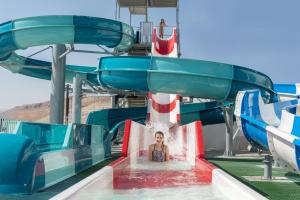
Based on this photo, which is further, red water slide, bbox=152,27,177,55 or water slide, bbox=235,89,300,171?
red water slide, bbox=152,27,177,55

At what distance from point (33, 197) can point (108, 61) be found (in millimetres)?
4677

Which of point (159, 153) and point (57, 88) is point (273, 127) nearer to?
point (159, 153)

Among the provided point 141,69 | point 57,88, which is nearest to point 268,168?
point 141,69

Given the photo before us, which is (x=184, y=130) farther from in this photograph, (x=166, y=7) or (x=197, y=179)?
(x=166, y=7)

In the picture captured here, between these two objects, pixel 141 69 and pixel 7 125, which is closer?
pixel 7 125

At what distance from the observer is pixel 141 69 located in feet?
27.2

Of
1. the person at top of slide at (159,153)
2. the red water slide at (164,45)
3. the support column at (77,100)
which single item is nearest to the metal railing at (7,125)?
the person at top of slide at (159,153)

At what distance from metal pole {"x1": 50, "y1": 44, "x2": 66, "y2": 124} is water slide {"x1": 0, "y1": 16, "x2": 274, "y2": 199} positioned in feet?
3.73

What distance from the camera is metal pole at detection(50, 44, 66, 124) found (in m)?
10.6

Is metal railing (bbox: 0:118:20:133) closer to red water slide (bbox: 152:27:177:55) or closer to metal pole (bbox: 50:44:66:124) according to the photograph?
metal pole (bbox: 50:44:66:124)

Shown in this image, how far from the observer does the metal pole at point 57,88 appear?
417 inches

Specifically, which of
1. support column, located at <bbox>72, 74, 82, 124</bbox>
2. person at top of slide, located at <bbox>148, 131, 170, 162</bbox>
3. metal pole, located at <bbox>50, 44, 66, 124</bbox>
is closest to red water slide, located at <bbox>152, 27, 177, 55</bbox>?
support column, located at <bbox>72, 74, 82, 124</bbox>

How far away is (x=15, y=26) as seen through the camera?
31.8ft

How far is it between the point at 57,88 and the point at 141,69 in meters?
3.42
